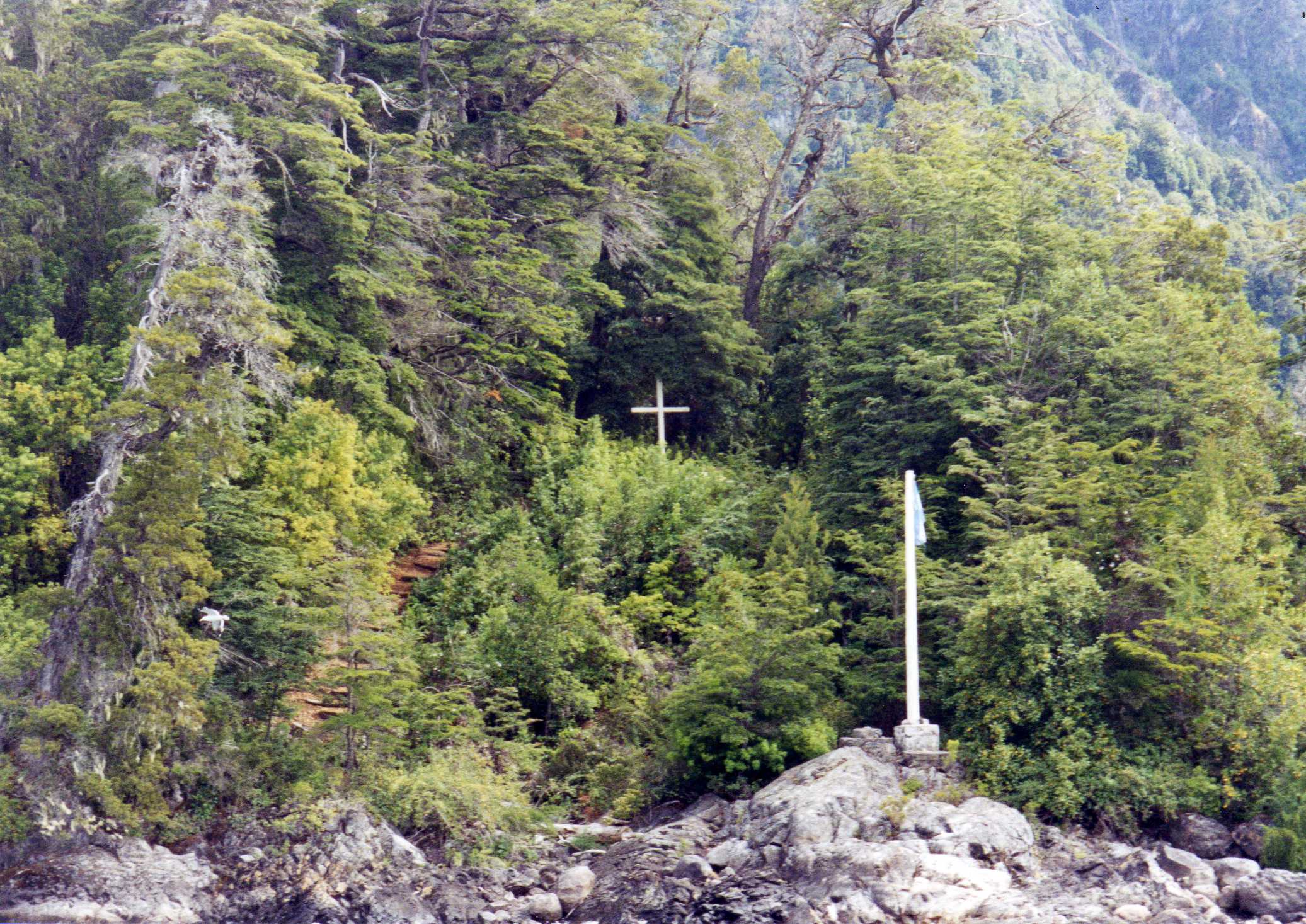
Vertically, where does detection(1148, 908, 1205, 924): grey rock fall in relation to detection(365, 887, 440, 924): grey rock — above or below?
above

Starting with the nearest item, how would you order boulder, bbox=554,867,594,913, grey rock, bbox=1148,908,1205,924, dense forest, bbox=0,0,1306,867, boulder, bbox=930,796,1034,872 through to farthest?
grey rock, bbox=1148,908,1205,924 → boulder, bbox=930,796,1034,872 → boulder, bbox=554,867,594,913 → dense forest, bbox=0,0,1306,867

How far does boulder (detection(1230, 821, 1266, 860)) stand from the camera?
16719 mm

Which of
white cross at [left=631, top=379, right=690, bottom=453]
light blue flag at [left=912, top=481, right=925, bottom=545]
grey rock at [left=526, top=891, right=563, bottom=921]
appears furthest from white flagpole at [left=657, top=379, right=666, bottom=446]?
grey rock at [left=526, top=891, right=563, bottom=921]

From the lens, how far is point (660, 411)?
29.5 metres

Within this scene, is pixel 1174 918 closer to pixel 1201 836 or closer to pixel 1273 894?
pixel 1273 894

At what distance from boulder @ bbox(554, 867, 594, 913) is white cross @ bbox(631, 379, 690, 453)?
12340 mm

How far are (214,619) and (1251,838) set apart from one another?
13.8 meters

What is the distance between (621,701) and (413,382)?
7.75 metres

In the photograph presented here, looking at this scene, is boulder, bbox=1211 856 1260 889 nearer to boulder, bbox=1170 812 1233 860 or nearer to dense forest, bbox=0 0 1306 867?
boulder, bbox=1170 812 1233 860

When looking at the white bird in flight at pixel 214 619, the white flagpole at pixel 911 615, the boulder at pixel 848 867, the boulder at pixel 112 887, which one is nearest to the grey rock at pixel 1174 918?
the boulder at pixel 848 867

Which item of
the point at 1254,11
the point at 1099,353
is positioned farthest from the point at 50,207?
the point at 1254,11

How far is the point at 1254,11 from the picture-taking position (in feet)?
A: 246

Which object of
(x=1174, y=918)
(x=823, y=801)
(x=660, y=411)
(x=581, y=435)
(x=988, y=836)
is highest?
(x=660, y=411)

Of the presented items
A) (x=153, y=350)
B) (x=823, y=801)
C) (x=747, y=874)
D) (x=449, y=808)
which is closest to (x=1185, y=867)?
(x=823, y=801)
